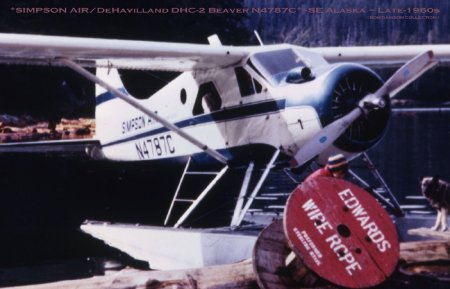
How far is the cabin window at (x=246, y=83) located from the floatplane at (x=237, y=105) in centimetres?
1

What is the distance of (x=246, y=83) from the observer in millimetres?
7145

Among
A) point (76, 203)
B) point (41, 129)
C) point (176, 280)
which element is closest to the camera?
point (176, 280)

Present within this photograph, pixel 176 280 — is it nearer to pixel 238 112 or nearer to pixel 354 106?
pixel 354 106

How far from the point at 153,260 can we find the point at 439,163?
40.9 feet

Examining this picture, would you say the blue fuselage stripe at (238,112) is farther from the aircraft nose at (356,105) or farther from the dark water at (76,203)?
the dark water at (76,203)

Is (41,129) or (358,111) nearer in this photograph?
(358,111)

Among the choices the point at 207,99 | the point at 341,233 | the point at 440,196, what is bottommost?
the point at 440,196

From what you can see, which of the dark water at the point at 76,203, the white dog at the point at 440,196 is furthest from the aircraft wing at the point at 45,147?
the white dog at the point at 440,196

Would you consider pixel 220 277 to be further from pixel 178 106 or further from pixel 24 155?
pixel 24 155

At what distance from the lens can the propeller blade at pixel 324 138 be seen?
584 centimetres

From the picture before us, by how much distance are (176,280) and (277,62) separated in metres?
3.79

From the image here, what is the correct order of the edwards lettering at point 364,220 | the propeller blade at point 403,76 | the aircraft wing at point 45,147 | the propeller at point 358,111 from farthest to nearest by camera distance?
the aircraft wing at point 45,147
the propeller blade at point 403,76
the propeller at point 358,111
the edwards lettering at point 364,220

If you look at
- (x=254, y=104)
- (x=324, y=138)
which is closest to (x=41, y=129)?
(x=254, y=104)

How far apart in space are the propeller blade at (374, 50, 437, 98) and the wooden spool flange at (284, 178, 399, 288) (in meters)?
2.29
